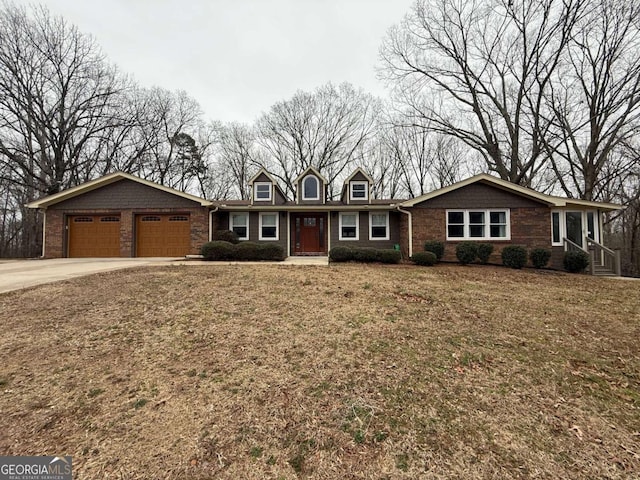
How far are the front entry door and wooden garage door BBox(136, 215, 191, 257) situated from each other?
17.8 ft

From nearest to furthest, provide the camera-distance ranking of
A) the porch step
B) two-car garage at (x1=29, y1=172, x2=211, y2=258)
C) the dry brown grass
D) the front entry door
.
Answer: the dry brown grass → the porch step → two-car garage at (x1=29, y1=172, x2=211, y2=258) → the front entry door

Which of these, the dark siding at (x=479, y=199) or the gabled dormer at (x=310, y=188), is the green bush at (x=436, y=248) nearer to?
the dark siding at (x=479, y=199)

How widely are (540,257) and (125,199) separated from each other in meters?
19.0

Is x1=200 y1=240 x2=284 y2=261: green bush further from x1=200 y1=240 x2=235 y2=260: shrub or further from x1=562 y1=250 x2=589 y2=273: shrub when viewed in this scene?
x1=562 y1=250 x2=589 y2=273: shrub

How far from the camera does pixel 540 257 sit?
38.5 feet

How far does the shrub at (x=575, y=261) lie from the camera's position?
1166cm

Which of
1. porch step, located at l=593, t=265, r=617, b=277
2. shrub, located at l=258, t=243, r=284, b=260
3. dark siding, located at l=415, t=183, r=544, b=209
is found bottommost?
porch step, located at l=593, t=265, r=617, b=277

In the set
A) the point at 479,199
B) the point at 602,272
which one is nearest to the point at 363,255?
the point at 479,199

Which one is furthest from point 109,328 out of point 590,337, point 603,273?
point 603,273

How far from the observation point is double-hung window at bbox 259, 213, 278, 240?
15.1 m

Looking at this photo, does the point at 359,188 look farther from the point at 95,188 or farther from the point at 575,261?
the point at 95,188

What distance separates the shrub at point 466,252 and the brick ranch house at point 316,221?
861 mm

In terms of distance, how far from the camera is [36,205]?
13.6 meters

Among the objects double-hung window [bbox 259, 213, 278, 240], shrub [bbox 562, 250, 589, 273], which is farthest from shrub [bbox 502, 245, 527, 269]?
double-hung window [bbox 259, 213, 278, 240]
